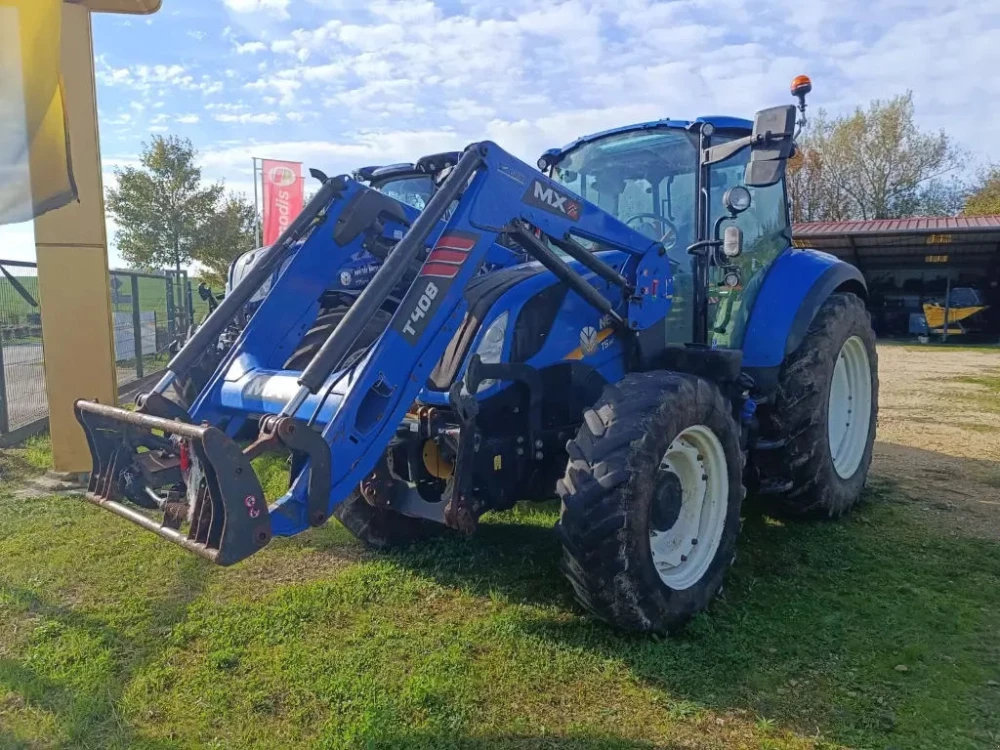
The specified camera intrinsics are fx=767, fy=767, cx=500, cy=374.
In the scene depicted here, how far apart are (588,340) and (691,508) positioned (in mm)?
997

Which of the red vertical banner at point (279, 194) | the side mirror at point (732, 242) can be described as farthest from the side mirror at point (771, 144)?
the red vertical banner at point (279, 194)

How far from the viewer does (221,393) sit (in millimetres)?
3707

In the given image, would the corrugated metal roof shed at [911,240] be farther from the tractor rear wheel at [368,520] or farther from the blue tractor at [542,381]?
the tractor rear wheel at [368,520]

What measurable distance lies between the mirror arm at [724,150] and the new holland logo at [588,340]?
1.28 meters

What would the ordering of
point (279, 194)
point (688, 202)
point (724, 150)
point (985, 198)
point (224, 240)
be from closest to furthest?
point (724, 150) → point (688, 202) → point (279, 194) → point (224, 240) → point (985, 198)

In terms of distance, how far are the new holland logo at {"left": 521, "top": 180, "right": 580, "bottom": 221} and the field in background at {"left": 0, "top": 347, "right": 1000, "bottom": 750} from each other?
1.95 metres

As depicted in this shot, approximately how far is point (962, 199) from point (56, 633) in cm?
4236

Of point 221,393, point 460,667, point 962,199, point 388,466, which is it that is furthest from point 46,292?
point 962,199

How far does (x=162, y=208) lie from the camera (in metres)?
21.4

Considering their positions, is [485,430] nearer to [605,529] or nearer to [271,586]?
[605,529]

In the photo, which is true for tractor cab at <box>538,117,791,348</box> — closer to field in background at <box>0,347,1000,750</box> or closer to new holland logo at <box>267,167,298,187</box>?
field in background at <box>0,347,1000,750</box>

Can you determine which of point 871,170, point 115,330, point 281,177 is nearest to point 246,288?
point 115,330

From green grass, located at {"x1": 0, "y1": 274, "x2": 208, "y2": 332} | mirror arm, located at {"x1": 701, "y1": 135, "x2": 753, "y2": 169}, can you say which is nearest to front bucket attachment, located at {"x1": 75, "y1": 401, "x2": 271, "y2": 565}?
mirror arm, located at {"x1": 701, "y1": 135, "x2": 753, "y2": 169}

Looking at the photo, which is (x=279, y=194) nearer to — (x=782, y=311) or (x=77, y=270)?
(x=77, y=270)
